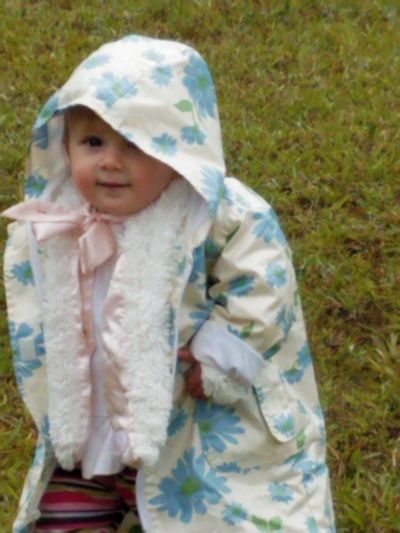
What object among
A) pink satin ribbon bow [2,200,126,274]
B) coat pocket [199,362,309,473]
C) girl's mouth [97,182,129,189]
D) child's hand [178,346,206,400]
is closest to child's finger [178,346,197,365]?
child's hand [178,346,206,400]

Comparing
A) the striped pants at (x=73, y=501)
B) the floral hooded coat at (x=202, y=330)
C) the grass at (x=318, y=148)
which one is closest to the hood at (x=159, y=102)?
the floral hooded coat at (x=202, y=330)

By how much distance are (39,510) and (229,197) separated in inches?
34.1

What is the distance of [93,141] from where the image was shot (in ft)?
8.91

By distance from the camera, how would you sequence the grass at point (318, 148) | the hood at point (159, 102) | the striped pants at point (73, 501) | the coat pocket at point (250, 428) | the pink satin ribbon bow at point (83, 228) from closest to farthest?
1. the hood at point (159, 102)
2. the pink satin ribbon bow at point (83, 228)
3. the coat pocket at point (250, 428)
4. the striped pants at point (73, 501)
5. the grass at point (318, 148)

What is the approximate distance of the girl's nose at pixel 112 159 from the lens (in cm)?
267

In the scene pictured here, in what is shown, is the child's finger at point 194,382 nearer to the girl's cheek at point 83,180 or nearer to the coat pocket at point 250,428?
the coat pocket at point 250,428

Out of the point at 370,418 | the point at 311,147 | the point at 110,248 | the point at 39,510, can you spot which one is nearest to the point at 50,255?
the point at 110,248

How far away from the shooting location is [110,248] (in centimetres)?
278

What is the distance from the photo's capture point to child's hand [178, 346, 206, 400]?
2.78 metres

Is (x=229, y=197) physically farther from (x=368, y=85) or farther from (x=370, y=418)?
(x=368, y=85)

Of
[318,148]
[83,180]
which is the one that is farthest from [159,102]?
[318,148]

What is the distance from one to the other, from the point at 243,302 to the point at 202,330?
0.39 ft

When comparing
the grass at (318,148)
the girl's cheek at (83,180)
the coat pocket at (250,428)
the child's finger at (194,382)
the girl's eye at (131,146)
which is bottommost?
the grass at (318,148)

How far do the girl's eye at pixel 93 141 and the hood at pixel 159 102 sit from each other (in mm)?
88
